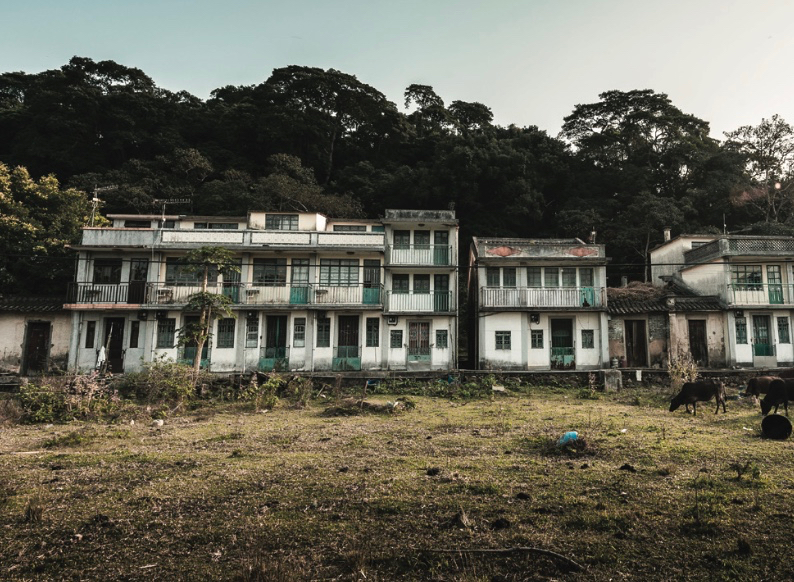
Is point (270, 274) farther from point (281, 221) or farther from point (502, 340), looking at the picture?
point (502, 340)

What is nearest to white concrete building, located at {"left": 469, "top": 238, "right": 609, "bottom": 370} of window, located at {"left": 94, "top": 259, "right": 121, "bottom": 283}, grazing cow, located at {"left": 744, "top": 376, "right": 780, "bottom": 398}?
grazing cow, located at {"left": 744, "top": 376, "right": 780, "bottom": 398}

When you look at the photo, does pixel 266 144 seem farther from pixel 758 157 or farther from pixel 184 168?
pixel 758 157

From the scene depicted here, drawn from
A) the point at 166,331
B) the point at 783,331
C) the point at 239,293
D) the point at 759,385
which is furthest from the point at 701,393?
the point at 166,331

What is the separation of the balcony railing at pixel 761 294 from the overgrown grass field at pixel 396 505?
15789mm

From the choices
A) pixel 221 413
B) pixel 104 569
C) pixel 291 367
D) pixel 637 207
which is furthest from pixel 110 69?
pixel 104 569

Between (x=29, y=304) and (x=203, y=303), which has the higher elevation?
(x=29, y=304)

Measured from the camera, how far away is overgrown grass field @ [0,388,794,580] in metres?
4.26


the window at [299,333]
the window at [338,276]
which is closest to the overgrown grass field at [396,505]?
the window at [299,333]

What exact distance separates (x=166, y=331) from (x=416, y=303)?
12275mm

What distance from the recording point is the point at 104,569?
13.9 feet

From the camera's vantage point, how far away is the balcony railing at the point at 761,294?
22.8m

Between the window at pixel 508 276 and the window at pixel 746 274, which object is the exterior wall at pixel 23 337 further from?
the window at pixel 746 274

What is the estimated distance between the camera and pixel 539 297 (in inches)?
893

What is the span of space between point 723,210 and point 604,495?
3634 centimetres
